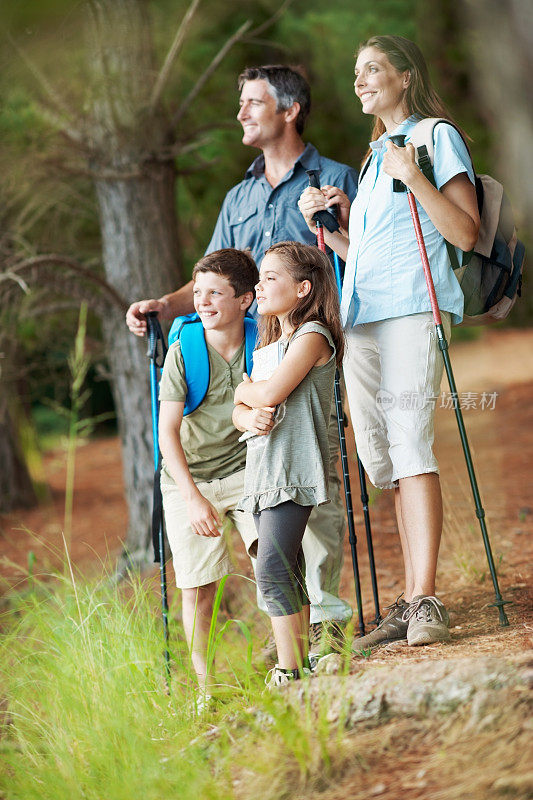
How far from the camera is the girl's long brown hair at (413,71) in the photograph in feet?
9.20

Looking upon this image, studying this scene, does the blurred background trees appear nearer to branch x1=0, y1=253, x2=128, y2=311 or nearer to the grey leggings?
branch x1=0, y1=253, x2=128, y2=311

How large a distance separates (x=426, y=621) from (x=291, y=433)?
737 millimetres

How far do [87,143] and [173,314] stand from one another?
2.18 m

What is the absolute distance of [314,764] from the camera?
1797mm

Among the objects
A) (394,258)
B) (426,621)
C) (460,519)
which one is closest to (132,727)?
(426,621)

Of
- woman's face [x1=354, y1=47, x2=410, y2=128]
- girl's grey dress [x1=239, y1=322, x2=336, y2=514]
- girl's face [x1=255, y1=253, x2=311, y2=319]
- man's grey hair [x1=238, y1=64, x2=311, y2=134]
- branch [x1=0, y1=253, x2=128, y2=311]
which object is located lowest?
girl's grey dress [x1=239, y1=322, x2=336, y2=514]

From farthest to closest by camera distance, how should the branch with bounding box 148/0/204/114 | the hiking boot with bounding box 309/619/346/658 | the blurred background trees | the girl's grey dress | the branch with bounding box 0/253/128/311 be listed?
the blurred background trees → the branch with bounding box 148/0/204/114 → the branch with bounding box 0/253/128/311 → the hiking boot with bounding box 309/619/346/658 → the girl's grey dress

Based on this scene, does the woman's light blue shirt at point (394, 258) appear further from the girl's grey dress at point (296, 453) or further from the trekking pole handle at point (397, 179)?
the girl's grey dress at point (296, 453)

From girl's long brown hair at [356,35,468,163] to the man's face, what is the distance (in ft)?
1.58

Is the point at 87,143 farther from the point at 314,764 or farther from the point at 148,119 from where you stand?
the point at 314,764

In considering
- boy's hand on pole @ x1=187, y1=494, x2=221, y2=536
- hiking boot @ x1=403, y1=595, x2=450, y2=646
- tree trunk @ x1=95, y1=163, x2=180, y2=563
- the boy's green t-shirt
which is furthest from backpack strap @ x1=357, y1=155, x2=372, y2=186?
tree trunk @ x1=95, y1=163, x2=180, y2=563

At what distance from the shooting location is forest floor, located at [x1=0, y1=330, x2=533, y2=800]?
187 centimetres

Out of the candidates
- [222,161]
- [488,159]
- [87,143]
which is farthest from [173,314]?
[488,159]

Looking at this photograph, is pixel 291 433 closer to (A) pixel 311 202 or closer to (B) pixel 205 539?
(B) pixel 205 539
